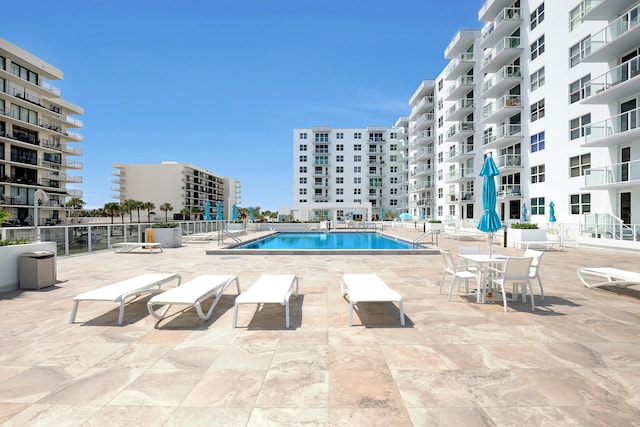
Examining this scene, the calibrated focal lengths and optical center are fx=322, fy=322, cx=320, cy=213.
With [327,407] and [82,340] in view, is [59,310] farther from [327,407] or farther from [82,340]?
[327,407]

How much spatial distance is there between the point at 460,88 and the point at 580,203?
19183mm

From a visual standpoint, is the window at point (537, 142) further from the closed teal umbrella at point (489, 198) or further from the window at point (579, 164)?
the closed teal umbrella at point (489, 198)

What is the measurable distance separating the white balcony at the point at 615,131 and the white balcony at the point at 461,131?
600 inches

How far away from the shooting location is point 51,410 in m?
2.83

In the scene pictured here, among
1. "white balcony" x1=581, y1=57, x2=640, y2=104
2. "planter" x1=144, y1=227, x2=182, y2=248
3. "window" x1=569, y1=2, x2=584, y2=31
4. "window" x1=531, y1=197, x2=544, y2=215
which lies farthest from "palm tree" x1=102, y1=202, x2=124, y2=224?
"white balcony" x1=581, y1=57, x2=640, y2=104

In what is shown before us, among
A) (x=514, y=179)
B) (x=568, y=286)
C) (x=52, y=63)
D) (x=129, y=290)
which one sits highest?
(x=52, y=63)

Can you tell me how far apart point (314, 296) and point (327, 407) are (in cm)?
403

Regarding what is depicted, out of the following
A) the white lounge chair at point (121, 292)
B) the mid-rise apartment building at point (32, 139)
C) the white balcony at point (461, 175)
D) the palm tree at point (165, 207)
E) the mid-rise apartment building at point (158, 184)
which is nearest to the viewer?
the white lounge chair at point (121, 292)

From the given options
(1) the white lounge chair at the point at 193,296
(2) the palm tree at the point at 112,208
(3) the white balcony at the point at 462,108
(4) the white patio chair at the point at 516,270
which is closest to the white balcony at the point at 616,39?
(3) the white balcony at the point at 462,108

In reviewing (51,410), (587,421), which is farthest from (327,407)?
(51,410)

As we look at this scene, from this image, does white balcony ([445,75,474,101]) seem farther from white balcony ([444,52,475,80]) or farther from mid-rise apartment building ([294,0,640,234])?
white balcony ([444,52,475,80])

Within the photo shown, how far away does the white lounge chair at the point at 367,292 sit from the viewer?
16.6 feet

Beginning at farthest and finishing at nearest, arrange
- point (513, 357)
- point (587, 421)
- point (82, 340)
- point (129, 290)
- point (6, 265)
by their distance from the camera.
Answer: point (6, 265) → point (129, 290) → point (82, 340) → point (513, 357) → point (587, 421)

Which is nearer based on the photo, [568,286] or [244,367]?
[244,367]
